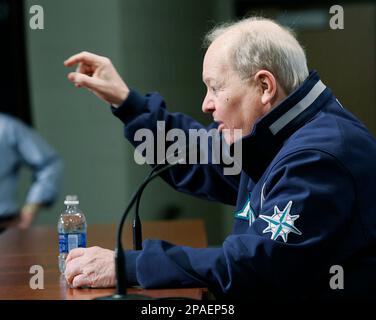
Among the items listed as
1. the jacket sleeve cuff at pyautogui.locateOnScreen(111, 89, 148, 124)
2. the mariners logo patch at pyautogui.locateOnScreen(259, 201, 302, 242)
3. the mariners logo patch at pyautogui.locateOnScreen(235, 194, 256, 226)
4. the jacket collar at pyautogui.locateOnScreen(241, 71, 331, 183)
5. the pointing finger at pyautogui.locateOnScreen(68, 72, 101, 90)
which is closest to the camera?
the mariners logo patch at pyautogui.locateOnScreen(259, 201, 302, 242)

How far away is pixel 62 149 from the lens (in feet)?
15.4

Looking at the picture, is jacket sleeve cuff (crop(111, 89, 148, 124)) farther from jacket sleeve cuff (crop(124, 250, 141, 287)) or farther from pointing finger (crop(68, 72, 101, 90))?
jacket sleeve cuff (crop(124, 250, 141, 287))

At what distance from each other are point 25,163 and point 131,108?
217 centimetres

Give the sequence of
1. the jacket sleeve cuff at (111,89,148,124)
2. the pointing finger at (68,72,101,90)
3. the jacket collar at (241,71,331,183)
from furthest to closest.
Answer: the jacket sleeve cuff at (111,89,148,124) → the pointing finger at (68,72,101,90) → the jacket collar at (241,71,331,183)

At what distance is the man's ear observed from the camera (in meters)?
1.75

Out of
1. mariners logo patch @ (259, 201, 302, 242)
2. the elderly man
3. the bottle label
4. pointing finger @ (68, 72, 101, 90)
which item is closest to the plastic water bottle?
the bottle label

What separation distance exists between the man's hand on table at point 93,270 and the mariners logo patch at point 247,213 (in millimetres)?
357

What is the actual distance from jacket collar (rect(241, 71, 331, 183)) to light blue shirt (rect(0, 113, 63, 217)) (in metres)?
2.68

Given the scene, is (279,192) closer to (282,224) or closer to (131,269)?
(282,224)

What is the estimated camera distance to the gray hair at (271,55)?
1.75m

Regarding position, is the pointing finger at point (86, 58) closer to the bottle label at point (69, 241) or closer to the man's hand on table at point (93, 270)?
the bottle label at point (69, 241)

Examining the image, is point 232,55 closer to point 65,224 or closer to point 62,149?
point 65,224

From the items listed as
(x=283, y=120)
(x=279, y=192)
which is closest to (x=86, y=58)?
(x=283, y=120)
